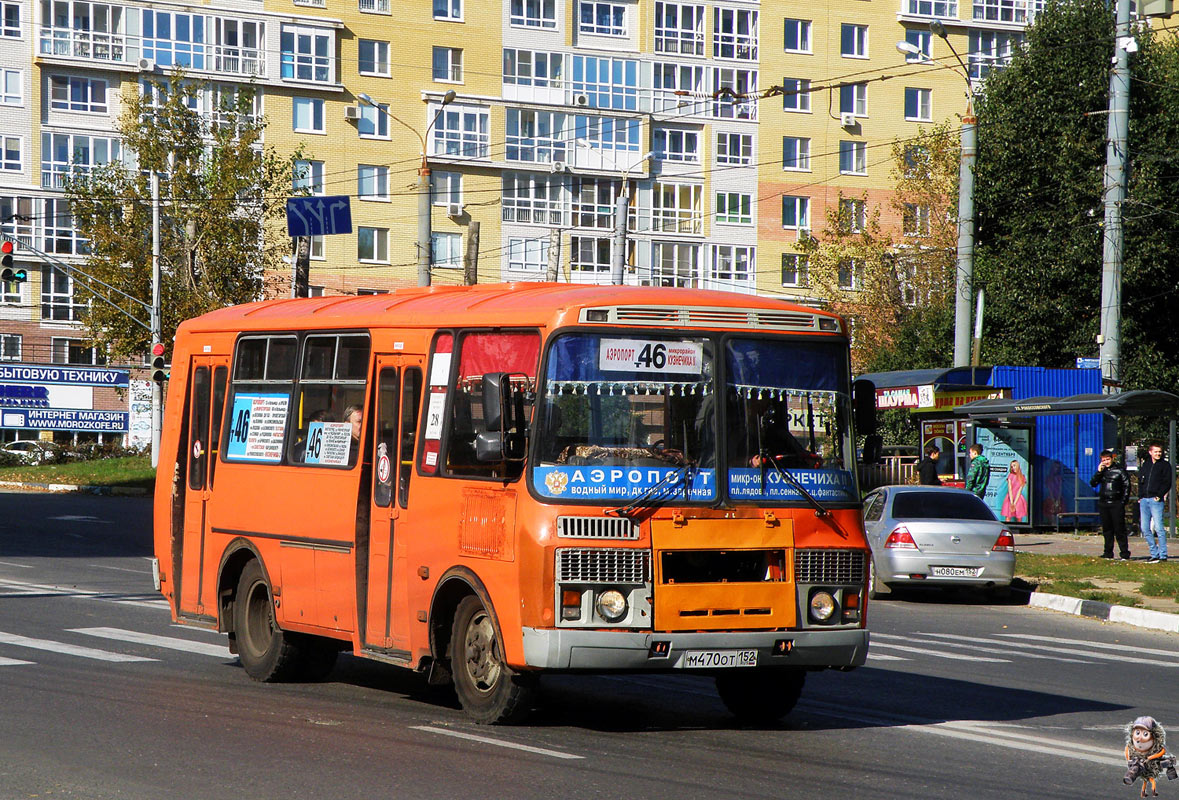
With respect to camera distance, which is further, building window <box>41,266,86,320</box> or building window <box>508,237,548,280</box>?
building window <box>508,237,548,280</box>

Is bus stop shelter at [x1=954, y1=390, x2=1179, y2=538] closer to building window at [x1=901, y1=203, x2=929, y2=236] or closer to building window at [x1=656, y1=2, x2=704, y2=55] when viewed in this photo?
building window at [x1=901, y1=203, x2=929, y2=236]

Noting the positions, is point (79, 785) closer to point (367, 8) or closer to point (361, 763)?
point (361, 763)

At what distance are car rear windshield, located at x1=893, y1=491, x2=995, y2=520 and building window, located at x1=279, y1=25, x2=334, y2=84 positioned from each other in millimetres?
53058

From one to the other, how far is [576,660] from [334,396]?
3204mm

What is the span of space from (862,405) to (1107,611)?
1020cm

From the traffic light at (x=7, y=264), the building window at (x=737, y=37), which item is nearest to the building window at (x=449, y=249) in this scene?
the building window at (x=737, y=37)

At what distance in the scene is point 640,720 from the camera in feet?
33.2

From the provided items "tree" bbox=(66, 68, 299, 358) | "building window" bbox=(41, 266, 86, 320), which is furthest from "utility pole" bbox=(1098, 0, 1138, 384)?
"building window" bbox=(41, 266, 86, 320)

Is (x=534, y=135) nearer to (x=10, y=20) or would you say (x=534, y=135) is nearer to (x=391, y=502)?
(x=10, y=20)

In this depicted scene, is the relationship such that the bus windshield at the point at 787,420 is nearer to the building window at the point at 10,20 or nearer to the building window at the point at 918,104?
the building window at the point at 10,20

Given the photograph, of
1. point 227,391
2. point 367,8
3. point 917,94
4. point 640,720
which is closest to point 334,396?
point 227,391

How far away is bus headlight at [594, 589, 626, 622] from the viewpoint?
9.04 metres

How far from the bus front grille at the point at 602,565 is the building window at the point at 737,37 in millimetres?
68919

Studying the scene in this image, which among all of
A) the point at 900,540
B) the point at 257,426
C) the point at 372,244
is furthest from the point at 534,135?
the point at 257,426
